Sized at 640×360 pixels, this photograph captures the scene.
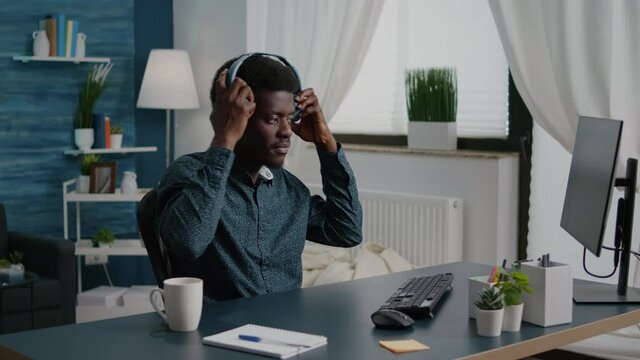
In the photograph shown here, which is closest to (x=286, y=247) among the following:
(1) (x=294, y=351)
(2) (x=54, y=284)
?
(1) (x=294, y=351)

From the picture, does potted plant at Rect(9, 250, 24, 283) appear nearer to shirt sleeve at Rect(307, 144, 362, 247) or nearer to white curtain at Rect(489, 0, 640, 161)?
shirt sleeve at Rect(307, 144, 362, 247)

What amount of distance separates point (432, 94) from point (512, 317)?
2706 mm

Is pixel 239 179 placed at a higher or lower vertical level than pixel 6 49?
lower

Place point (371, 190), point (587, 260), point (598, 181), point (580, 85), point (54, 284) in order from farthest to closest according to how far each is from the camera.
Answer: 1. point (371, 190)
2. point (54, 284)
3. point (587, 260)
4. point (580, 85)
5. point (598, 181)

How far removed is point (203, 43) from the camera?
5703mm

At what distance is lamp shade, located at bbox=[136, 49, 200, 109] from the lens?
530cm

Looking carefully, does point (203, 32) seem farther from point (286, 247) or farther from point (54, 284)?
point (286, 247)

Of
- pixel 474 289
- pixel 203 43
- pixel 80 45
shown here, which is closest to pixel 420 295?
pixel 474 289

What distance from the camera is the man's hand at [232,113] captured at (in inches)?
86.0

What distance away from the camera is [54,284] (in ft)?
14.6

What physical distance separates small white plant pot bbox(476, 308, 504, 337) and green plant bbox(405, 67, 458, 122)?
269 centimetres

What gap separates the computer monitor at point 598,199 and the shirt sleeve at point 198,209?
877mm

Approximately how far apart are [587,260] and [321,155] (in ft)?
6.45

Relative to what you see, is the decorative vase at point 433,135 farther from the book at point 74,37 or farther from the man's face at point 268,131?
the man's face at point 268,131
